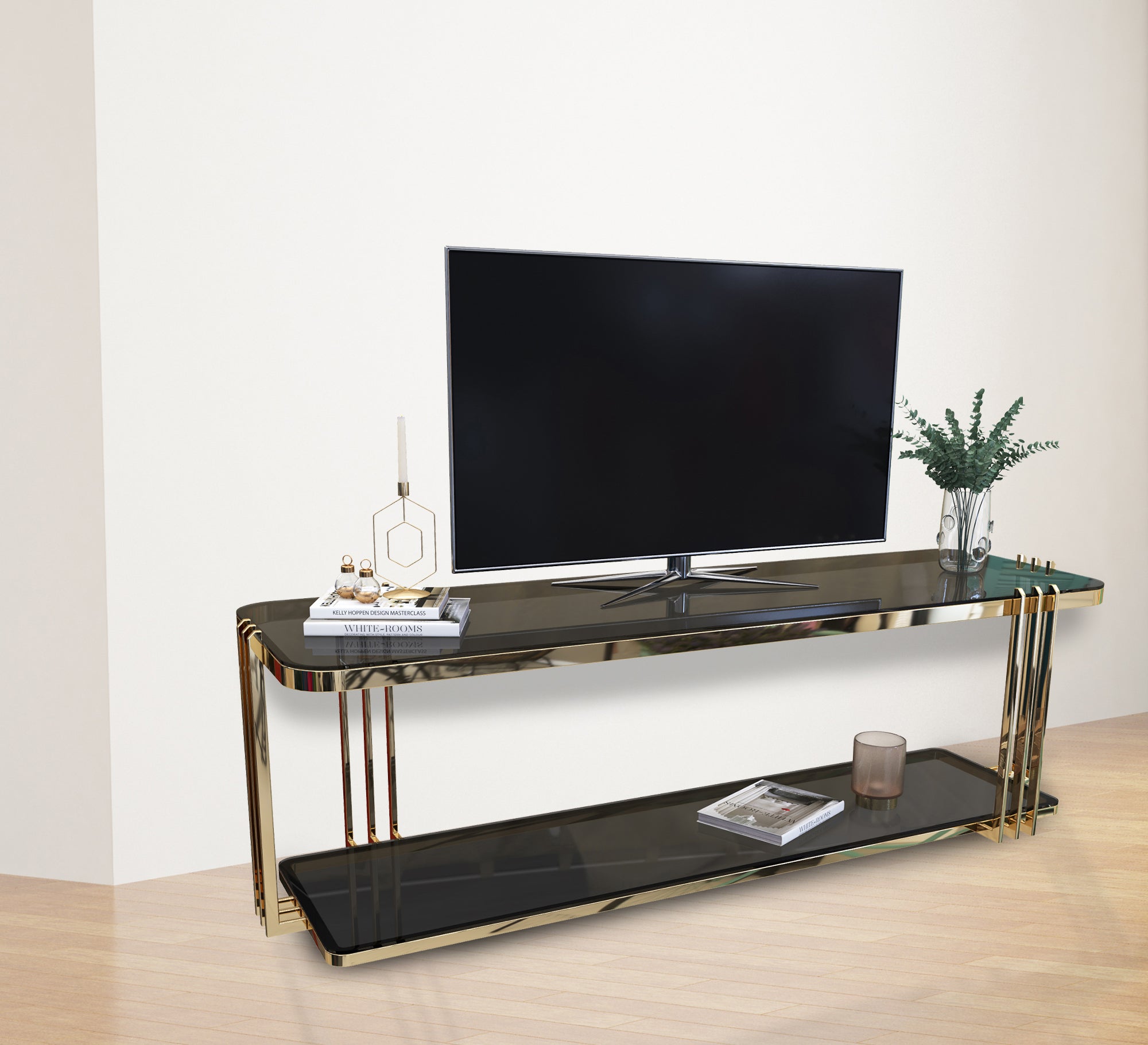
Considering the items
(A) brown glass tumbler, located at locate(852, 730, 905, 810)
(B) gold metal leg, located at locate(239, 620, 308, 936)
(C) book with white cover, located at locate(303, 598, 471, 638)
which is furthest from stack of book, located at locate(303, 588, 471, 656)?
(A) brown glass tumbler, located at locate(852, 730, 905, 810)

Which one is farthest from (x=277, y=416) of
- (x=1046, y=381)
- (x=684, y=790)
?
(x=1046, y=381)

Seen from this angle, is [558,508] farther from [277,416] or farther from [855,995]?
[855,995]

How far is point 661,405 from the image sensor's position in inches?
95.1

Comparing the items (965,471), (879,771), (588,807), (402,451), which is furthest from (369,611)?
(965,471)

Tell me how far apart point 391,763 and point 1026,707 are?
5.37 feet

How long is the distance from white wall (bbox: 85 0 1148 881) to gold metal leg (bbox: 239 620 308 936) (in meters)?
0.38

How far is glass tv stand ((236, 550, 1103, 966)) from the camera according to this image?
2041 mm

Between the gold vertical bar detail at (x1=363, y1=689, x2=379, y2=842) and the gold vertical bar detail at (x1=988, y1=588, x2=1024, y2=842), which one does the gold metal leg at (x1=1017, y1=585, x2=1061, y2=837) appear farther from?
the gold vertical bar detail at (x1=363, y1=689, x2=379, y2=842)

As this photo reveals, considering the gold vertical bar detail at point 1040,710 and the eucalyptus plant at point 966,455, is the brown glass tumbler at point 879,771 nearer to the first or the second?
the gold vertical bar detail at point 1040,710

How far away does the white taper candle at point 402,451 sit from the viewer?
2178 mm

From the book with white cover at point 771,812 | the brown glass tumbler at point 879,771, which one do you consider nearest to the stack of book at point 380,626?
the book with white cover at point 771,812

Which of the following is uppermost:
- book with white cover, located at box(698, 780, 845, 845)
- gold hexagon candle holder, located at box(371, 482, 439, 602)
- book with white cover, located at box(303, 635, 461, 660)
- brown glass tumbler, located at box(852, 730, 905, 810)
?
gold hexagon candle holder, located at box(371, 482, 439, 602)

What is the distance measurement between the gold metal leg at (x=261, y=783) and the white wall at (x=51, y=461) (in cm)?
48

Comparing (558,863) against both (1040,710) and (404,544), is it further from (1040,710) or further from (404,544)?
(1040,710)
